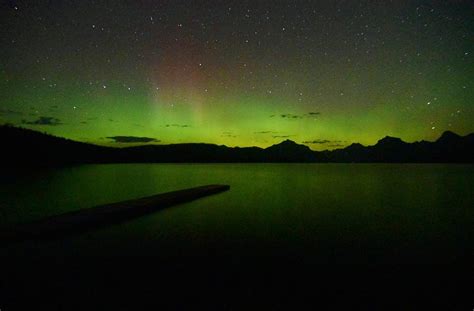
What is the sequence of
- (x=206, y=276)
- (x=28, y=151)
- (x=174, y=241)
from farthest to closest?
(x=28, y=151) < (x=174, y=241) < (x=206, y=276)

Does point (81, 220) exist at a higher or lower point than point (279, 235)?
higher

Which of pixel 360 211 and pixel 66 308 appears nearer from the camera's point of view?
pixel 66 308

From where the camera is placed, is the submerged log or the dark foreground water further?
the submerged log

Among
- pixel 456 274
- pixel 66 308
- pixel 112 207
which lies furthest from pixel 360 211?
pixel 66 308

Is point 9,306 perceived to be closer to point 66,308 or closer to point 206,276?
point 66,308

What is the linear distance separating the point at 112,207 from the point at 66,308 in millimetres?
9810

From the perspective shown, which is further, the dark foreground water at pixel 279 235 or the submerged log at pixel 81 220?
the submerged log at pixel 81 220

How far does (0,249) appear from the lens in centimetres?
867

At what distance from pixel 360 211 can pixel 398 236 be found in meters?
6.76

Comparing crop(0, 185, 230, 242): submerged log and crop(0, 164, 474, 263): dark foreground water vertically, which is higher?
crop(0, 185, 230, 242): submerged log

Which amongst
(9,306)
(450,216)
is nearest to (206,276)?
(9,306)

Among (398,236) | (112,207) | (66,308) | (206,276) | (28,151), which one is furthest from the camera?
(28,151)

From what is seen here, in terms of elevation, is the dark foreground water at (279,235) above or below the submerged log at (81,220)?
below

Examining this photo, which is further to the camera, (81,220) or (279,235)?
(279,235)
